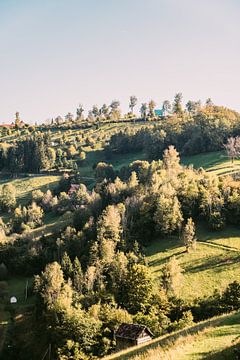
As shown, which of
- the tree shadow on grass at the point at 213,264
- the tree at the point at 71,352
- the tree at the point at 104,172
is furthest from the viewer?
the tree at the point at 104,172

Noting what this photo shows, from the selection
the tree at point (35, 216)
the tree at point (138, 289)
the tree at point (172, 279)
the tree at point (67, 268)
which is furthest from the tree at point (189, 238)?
the tree at point (35, 216)

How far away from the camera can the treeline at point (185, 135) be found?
142500mm

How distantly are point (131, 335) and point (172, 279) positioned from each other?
16.4 metres

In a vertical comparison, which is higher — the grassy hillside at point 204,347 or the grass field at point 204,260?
the grassy hillside at point 204,347

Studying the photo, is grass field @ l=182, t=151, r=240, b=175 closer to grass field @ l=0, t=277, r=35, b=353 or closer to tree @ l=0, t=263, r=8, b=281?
grass field @ l=0, t=277, r=35, b=353

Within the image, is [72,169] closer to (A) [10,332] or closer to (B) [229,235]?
(B) [229,235]

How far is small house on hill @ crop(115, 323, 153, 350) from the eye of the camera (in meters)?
45.1

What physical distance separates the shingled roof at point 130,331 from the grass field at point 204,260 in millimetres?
13294

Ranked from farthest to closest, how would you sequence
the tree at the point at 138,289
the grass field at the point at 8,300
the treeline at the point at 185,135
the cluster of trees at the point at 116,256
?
the treeline at the point at 185,135
the grass field at the point at 8,300
the tree at the point at 138,289
the cluster of trees at the point at 116,256

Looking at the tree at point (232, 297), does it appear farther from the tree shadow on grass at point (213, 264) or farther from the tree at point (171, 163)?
the tree at point (171, 163)

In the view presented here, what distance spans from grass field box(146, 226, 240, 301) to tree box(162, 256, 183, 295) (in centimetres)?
124

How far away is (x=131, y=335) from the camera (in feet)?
151

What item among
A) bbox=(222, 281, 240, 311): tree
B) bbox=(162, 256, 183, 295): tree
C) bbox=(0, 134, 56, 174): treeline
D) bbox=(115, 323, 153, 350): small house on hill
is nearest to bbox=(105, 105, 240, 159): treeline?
bbox=(0, 134, 56, 174): treeline

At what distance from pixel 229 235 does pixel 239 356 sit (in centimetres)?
6143
